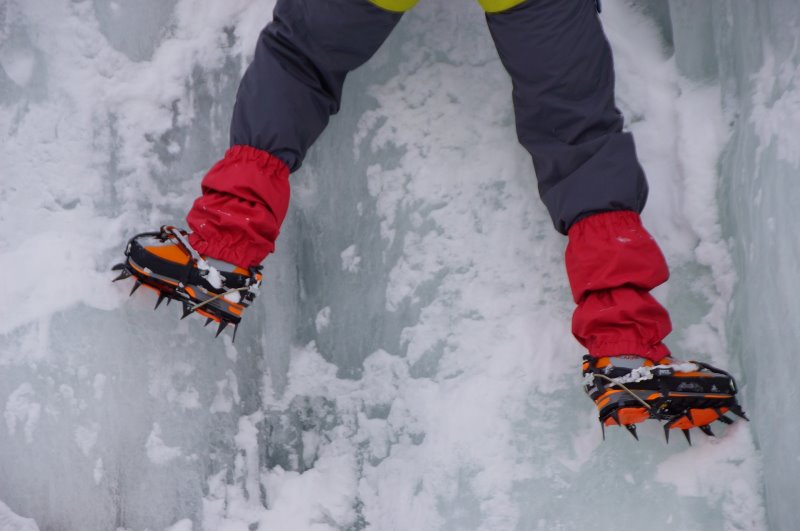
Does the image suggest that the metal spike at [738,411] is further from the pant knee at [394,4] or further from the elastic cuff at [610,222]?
the pant knee at [394,4]

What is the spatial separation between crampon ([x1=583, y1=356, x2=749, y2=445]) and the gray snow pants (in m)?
0.26

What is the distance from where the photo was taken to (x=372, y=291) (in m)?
1.46

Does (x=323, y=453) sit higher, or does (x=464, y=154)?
(x=464, y=154)

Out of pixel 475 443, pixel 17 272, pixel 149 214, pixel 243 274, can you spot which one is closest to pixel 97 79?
pixel 149 214

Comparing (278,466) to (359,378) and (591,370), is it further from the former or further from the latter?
(591,370)

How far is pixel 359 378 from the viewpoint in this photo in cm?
145

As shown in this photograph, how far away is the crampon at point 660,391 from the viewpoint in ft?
3.83

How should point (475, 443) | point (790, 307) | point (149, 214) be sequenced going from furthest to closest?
point (149, 214)
point (475, 443)
point (790, 307)

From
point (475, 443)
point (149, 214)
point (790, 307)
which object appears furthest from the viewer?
point (149, 214)

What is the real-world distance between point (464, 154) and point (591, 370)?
19.8 inches

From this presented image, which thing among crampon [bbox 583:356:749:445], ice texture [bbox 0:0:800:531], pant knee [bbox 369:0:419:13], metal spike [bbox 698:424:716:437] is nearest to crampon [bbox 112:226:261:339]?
ice texture [bbox 0:0:800:531]

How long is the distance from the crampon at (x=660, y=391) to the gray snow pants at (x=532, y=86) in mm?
264

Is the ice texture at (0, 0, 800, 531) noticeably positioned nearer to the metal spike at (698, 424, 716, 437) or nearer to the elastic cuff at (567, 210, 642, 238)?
the metal spike at (698, 424, 716, 437)

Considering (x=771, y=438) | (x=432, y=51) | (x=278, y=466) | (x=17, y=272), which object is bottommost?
(x=278, y=466)
